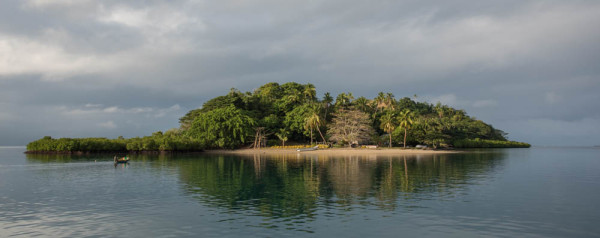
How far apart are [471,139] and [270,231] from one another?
139 meters

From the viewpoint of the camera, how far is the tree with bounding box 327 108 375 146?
10560 centimetres

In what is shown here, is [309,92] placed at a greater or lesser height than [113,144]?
greater

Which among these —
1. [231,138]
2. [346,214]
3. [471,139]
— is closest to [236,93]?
[231,138]

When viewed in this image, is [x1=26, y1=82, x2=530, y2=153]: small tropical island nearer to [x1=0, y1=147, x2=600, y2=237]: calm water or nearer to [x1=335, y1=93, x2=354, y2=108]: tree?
[x1=335, y1=93, x2=354, y2=108]: tree

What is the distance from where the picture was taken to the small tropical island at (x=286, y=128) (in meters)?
104

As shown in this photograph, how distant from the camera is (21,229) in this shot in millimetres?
18531

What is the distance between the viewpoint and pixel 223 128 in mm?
105750

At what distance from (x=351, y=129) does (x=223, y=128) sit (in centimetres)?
3627

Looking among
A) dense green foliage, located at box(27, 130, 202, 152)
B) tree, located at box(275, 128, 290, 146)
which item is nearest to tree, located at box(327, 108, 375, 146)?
tree, located at box(275, 128, 290, 146)

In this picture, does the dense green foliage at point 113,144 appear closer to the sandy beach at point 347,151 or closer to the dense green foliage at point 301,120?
the dense green foliage at point 301,120

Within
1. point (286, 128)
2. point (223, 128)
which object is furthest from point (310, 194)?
point (286, 128)

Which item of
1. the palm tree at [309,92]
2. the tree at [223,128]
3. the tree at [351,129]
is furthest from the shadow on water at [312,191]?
the palm tree at [309,92]

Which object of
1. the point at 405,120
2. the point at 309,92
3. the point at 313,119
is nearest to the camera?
the point at 405,120

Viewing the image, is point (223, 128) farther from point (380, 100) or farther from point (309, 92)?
point (380, 100)
